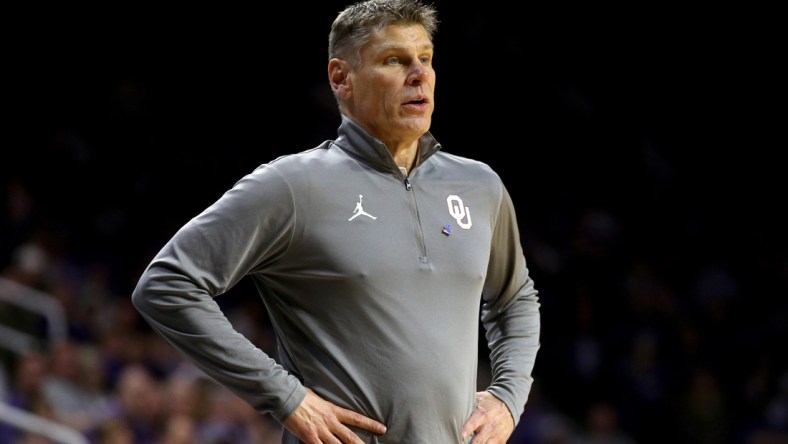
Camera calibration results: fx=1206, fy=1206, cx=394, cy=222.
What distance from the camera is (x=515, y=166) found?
352 inches

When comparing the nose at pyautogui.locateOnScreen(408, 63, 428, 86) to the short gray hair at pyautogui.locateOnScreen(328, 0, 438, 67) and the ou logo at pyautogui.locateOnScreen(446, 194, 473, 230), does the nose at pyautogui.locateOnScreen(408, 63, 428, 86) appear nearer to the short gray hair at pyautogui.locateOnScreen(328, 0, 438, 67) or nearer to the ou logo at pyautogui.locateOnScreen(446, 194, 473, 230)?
the short gray hair at pyautogui.locateOnScreen(328, 0, 438, 67)

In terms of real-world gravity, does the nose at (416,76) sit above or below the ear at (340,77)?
above

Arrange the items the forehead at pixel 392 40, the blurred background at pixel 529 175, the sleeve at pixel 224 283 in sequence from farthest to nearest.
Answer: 1. the blurred background at pixel 529 175
2. the forehead at pixel 392 40
3. the sleeve at pixel 224 283

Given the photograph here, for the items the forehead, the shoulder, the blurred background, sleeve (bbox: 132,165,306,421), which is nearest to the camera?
Result: sleeve (bbox: 132,165,306,421)

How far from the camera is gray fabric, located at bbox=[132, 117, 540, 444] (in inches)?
87.7

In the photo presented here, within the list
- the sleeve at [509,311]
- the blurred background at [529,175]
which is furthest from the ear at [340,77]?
the blurred background at [529,175]

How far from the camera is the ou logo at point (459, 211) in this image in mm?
2461

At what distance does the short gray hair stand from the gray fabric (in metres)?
0.17

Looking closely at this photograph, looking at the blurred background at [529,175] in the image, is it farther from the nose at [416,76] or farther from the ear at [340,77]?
the nose at [416,76]

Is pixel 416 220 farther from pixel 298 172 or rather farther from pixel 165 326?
pixel 165 326

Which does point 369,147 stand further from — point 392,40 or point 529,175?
point 529,175

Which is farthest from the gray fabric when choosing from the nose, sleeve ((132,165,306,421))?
the nose

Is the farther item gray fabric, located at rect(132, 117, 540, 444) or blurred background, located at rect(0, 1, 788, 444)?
blurred background, located at rect(0, 1, 788, 444)

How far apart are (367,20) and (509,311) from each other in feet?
2.40
